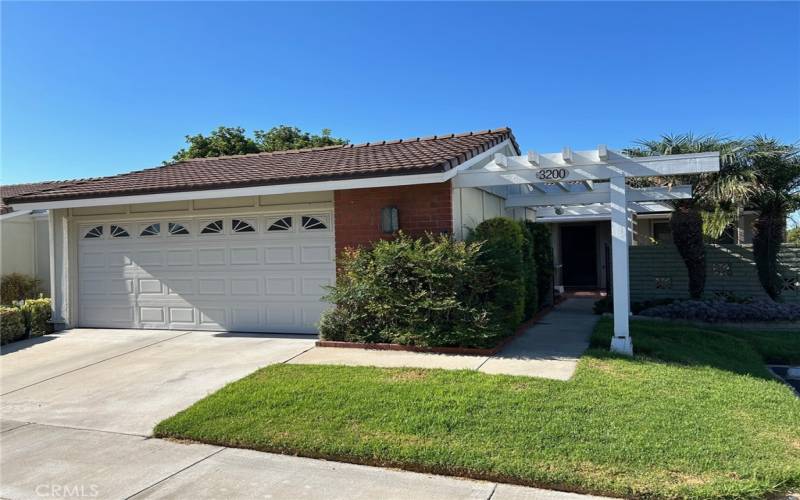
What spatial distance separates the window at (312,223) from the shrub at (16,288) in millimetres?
8861

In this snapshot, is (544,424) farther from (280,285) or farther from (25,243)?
(25,243)

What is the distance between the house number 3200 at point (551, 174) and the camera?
26.6ft

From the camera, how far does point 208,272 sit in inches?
411

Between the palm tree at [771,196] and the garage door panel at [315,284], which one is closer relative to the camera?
the garage door panel at [315,284]

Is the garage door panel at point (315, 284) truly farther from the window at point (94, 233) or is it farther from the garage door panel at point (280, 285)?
the window at point (94, 233)

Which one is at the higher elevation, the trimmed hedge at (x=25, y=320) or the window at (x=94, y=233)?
the window at (x=94, y=233)

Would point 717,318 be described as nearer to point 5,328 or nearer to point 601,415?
point 601,415

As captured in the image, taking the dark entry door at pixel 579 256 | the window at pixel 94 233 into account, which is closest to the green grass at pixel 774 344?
the dark entry door at pixel 579 256

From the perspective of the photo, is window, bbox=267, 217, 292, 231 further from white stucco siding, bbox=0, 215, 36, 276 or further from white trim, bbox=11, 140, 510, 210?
white stucco siding, bbox=0, 215, 36, 276

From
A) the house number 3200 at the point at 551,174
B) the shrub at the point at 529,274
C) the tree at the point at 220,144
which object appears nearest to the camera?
the house number 3200 at the point at 551,174

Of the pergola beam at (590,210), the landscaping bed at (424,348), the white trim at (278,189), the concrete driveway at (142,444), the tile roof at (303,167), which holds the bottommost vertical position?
the concrete driveway at (142,444)

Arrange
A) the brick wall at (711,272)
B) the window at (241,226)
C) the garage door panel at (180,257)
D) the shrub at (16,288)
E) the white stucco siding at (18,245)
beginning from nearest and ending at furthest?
the window at (241,226) < the garage door panel at (180,257) < the brick wall at (711,272) < the shrub at (16,288) < the white stucco siding at (18,245)

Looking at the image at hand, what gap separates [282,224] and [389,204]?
2.21 meters

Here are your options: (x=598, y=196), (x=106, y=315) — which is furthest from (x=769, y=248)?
(x=106, y=315)
